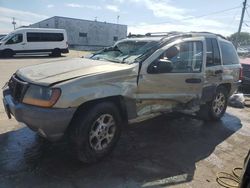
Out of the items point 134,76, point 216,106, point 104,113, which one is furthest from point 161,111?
point 216,106

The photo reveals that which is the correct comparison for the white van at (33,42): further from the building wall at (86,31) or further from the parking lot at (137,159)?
the building wall at (86,31)

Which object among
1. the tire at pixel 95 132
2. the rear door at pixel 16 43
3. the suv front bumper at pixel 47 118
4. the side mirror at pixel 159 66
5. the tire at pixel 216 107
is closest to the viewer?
the suv front bumper at pixel 47 118

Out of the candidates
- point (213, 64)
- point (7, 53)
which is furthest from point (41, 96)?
point (7, 53)

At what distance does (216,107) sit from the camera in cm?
689

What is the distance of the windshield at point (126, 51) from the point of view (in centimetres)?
486

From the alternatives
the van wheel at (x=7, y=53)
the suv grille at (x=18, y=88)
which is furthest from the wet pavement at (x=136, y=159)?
the van wheel at (x=7, y=53)

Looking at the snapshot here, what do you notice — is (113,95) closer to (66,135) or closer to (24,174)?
(66,135)

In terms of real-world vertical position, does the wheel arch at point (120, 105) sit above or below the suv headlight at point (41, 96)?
below

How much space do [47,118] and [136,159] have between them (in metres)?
1.55

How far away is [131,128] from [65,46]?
21.7m

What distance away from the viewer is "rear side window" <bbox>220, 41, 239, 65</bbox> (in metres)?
6.72

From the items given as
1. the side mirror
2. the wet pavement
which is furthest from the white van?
the side mirror

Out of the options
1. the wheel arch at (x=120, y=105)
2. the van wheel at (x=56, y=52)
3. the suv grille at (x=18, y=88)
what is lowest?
the van wheel at (x=56, y=52)

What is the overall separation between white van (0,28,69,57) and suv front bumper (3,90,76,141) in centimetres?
2088
